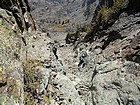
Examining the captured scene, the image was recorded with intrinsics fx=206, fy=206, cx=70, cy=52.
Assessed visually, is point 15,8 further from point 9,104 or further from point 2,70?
point 9,104

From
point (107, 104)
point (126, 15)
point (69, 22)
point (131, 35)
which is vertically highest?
point (69, 22)

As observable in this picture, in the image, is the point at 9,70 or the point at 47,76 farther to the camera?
the point at 47,76

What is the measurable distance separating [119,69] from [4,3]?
1654 centimetres

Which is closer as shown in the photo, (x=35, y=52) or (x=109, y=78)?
(x=109, y=78)

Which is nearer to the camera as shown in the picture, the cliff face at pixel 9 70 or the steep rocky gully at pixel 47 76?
the cliff face at pixel 9 70

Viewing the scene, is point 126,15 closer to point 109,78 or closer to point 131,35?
point 131,35

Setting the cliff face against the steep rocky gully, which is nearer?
the cliff face

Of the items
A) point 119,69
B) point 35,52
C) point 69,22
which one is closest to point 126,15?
point 119,69

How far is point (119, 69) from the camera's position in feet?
84.1

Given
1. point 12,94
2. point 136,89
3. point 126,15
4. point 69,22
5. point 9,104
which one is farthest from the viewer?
point 69,22

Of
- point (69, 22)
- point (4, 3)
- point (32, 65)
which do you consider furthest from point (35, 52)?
point (69, 22)

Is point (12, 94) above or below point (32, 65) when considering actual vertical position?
below

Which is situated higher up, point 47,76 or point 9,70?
point 47,76

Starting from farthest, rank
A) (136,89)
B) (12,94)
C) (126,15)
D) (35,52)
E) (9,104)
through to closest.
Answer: (126,15)
(35,52)
(136,89)
(12,94)
(9,104)
